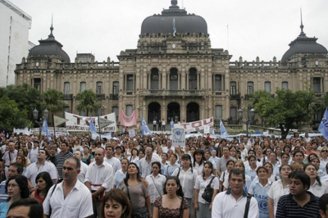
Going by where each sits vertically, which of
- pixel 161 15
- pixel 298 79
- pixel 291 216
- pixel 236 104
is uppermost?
pixel 161 15

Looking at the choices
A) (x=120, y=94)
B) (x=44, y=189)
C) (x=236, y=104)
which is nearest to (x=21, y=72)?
(x=120, y=94)

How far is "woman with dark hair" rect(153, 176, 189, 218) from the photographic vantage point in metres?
6.34

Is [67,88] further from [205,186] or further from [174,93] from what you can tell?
[205,186]

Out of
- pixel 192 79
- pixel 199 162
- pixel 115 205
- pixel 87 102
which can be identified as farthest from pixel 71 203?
pixel 192 79

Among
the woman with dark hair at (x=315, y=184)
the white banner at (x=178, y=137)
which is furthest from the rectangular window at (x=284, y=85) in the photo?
the woman with dark hair at (x=315, y=184)

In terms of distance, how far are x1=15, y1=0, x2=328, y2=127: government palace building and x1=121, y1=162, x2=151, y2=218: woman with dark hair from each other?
2068 inches

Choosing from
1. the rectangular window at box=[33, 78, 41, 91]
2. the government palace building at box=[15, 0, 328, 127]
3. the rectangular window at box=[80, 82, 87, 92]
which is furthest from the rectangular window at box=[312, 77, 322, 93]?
the rectangular window at box=[33, 78, 41, 91]

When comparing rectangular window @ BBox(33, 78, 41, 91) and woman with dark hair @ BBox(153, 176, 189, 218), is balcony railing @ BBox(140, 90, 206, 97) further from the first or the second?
woman with dark hair @ BBox(153, 176, 189, 218)

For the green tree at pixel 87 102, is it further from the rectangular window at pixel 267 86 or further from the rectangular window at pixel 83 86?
the rectangular window at pixel 267 86

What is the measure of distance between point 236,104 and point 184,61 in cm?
1194

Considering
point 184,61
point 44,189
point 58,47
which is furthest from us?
point 58,47

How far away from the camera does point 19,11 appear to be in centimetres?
8575

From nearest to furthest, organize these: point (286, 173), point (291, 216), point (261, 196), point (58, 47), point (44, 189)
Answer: point (291, 216) → point (44, 189) → point (286, 173) → point (261, 196) → point (58, 47)

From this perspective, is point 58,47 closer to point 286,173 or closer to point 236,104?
point 236,104
